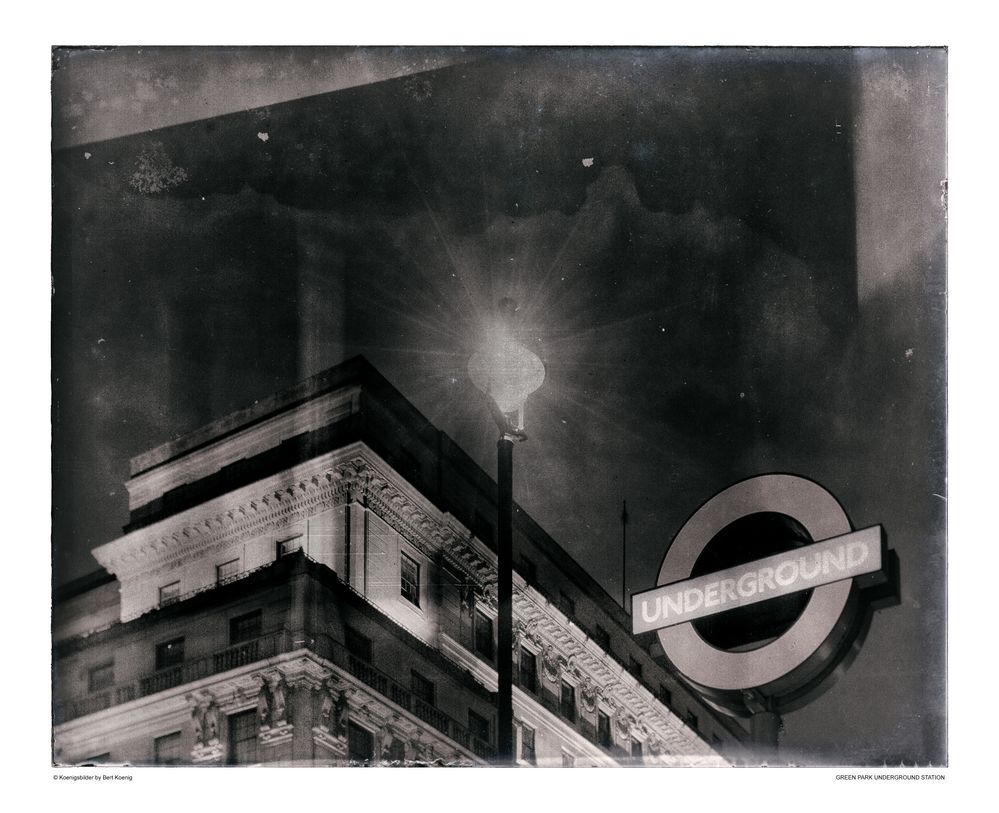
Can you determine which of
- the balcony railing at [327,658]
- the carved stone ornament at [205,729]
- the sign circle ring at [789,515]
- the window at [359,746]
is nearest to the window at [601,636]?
the sign circle ring at [789,515]

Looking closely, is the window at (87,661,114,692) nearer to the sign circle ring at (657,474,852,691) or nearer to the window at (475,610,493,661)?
the window at (475,610,493,661)

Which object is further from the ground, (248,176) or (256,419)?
(248,176)

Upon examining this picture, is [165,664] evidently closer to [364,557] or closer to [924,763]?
[364,557]

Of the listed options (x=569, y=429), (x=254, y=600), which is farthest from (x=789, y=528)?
(x=254, y=600)

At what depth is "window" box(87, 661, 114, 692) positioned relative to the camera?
14398mm

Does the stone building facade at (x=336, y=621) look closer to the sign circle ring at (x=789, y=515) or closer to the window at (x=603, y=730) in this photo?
the window at (x=603, y=730)

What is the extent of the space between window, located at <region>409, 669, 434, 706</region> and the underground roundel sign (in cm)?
231

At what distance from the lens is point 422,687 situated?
47.4 feet

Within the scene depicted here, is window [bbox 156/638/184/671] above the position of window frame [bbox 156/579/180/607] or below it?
below

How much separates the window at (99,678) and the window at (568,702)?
15.4 ft

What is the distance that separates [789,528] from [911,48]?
5266 millimetres

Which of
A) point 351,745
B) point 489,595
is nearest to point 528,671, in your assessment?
point 489,595

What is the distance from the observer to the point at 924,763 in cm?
1450

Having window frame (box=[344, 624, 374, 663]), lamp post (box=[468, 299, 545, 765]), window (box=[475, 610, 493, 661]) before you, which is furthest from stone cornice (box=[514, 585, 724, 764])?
window frame (box=[344, 624, 374, 663])
